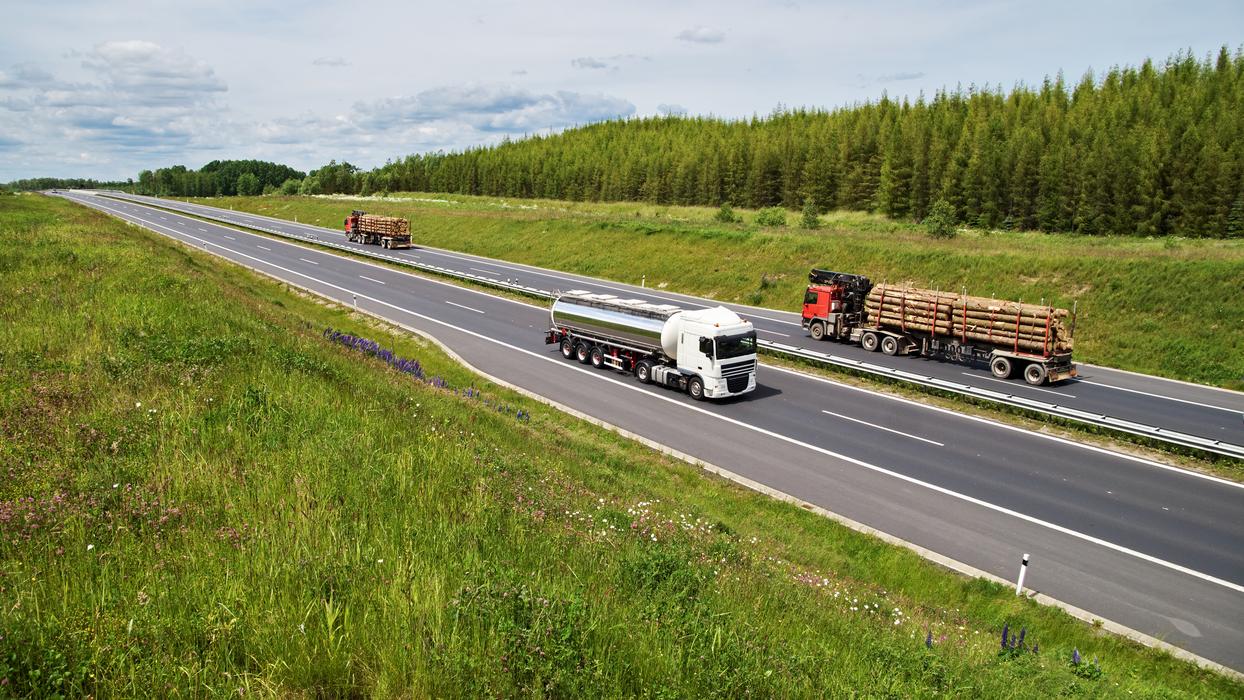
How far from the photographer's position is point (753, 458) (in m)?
18.3

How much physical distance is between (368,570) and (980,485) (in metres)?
16.0

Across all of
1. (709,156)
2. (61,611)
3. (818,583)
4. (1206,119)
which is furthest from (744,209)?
(61,611)

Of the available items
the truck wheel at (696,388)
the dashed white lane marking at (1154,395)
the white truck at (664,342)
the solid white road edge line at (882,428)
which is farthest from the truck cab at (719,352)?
the dashed white lane marking at (1154,395)

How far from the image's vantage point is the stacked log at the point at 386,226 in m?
64.8

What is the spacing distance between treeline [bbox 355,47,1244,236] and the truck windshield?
46869mm

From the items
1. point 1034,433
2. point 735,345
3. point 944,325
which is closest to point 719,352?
point 735,345

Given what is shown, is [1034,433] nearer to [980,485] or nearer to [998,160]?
[980,485]

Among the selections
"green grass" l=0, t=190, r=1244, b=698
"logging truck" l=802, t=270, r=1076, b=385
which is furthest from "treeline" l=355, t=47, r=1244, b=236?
"green grass" l=0, t=190, r=1244, b=698

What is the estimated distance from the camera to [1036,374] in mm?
25031

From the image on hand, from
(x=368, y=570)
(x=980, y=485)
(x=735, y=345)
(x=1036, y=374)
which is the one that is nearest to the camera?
(x=368, y=570)

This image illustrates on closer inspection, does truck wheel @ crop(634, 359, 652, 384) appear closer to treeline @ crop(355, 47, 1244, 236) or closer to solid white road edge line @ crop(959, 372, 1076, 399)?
solid white road edge line @ crop(959, 372, 1076, 399)

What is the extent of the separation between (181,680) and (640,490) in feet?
32.9

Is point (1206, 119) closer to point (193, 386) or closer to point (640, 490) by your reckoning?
point (640, 490)

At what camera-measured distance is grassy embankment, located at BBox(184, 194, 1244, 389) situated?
29125mm
